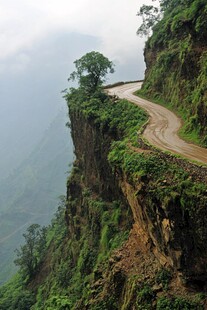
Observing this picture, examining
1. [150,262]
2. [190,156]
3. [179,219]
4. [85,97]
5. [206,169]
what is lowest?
[150,262]

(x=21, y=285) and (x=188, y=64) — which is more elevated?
(x=188, y=64)

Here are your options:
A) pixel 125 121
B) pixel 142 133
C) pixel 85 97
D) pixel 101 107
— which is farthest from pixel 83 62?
pixel 142 133

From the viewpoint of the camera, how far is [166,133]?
33000mm

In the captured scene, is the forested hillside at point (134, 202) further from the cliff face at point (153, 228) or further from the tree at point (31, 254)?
the tree at point (31, 254)

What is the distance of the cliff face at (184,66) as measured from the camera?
3136 cm

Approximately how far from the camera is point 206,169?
20.3m

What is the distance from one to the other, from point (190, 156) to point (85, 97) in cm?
2792

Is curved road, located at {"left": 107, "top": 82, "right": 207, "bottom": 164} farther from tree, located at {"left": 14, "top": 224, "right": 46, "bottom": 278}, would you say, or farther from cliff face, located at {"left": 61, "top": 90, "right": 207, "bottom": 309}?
tree, located at {"left": 14, "top": 224, "right": 46, "bottom": 278}

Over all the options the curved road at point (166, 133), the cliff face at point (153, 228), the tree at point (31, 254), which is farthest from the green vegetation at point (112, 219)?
the curved road at point (166, 133)

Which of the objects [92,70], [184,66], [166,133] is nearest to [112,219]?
[166,133]

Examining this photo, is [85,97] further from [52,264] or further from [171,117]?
[52,264]

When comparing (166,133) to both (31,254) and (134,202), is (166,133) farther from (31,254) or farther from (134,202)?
(31,254)

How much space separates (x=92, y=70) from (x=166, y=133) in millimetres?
20730

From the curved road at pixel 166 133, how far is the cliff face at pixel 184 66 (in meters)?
1.34
